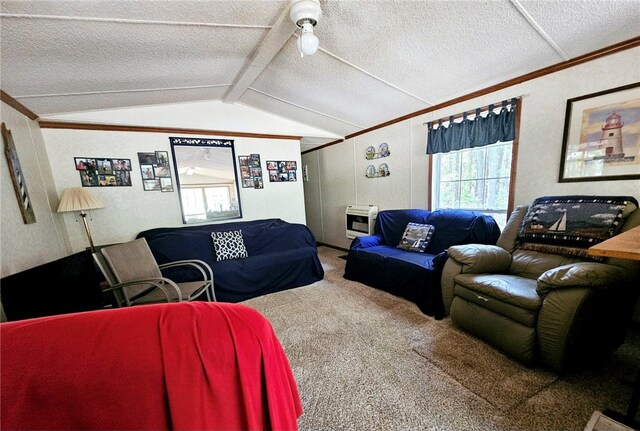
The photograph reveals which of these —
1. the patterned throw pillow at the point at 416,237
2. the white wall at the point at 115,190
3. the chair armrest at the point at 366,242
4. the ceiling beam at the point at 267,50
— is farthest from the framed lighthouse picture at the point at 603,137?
the white wall at the point at 115,190

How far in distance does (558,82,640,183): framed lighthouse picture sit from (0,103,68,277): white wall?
435 centimetres

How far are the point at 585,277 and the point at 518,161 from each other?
1.45 metres

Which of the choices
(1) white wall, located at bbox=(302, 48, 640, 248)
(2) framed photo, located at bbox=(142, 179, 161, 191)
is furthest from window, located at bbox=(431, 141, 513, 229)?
(2) framed photo, located at bbox=(142, 179, 161, 191)

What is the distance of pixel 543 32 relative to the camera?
1.61 meters

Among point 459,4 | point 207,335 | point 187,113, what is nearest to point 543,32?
point 459,4

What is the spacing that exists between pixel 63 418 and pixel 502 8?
2.69 m

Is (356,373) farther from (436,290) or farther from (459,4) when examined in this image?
A: (459,4)

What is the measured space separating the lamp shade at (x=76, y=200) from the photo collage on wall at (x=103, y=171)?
354mm

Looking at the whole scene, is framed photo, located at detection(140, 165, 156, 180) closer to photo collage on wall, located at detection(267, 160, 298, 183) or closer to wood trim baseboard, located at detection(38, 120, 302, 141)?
wood trim baseboard, located at detection(38, 120, 302, 141)

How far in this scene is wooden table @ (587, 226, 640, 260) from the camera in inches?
38.3

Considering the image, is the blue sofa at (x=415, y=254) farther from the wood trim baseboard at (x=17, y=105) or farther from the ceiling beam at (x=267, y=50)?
the wood trim baseboard at (x=17, y=105)

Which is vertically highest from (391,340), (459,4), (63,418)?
(459,4)

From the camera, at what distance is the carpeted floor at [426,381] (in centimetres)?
121

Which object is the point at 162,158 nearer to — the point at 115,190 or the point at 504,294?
the point at 115,190
